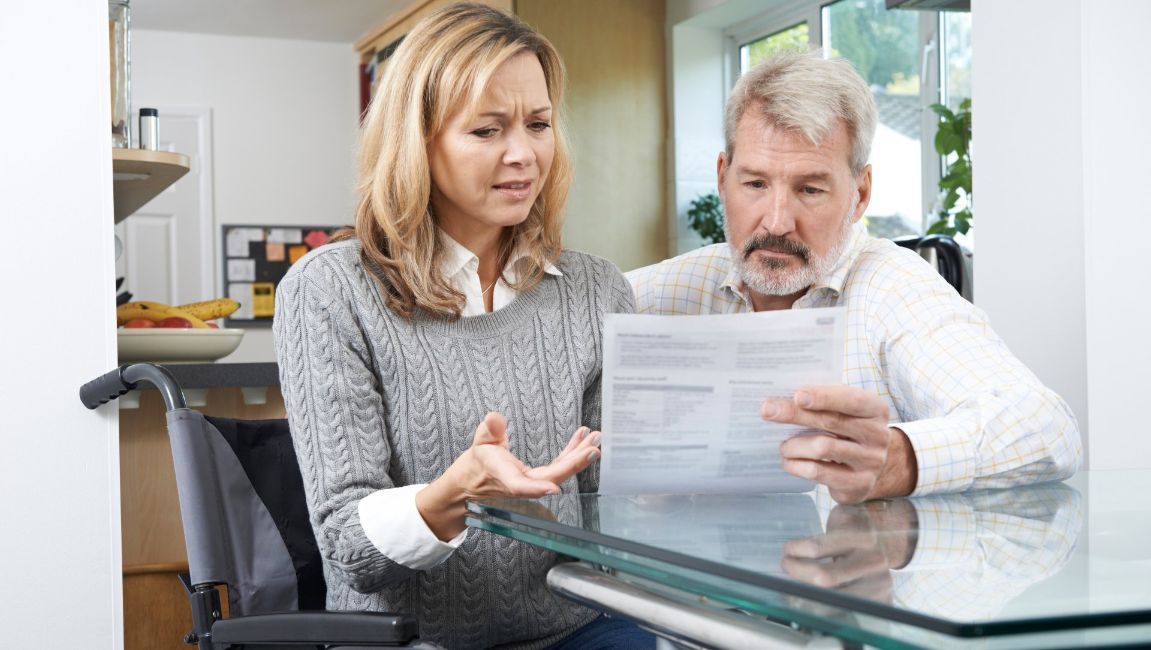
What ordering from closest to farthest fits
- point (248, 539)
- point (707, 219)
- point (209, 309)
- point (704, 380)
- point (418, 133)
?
point (704, 380) < point (248, 539) < point (418, 133) < point (209, 309) < point (707, 219)

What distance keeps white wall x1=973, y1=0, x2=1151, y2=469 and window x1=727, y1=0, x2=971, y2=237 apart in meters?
1.61

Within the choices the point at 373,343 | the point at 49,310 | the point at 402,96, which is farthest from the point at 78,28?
the point at 373,343

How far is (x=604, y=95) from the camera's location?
179 inches

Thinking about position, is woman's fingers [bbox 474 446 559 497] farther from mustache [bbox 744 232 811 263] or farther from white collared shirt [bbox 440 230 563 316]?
mustache [bbox 744 232 811 263]

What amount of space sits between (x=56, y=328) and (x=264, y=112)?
5.17 metres

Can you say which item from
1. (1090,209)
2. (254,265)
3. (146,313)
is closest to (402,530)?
(146,313)

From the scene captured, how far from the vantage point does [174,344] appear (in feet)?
7.07

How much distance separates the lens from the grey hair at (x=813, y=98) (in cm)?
168

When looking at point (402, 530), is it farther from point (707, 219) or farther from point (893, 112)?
point (707, 219)

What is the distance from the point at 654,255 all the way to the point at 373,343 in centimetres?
332

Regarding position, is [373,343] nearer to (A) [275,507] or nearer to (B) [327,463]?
(B) [327,463]

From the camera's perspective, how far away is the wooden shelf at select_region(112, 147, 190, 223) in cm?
190

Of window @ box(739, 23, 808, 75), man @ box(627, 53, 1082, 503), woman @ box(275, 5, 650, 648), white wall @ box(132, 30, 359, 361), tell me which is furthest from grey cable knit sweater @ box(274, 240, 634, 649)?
white wall @ box(132, 30, 359, 361)

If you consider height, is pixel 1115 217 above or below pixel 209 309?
above
